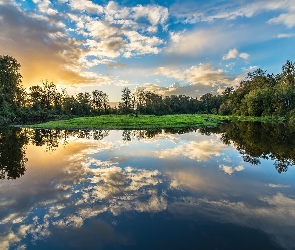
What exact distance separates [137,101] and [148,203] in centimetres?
12492

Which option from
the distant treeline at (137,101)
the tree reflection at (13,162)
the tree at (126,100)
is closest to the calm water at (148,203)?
the tree reflection at (13,162)

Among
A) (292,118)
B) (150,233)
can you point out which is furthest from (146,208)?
(292,118)

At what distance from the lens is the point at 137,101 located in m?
132

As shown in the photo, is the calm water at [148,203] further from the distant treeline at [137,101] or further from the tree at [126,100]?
the tree at [126,100]

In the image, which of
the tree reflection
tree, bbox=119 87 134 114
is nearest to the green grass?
the tree reflection

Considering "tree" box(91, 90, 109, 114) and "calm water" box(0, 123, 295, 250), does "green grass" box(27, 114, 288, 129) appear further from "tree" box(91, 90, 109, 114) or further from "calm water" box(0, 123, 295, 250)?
"tree" box(91, 90, 109, 114)

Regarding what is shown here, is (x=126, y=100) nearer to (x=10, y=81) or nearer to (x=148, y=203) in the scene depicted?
(x=10, y=81)

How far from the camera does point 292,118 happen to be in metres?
55.2

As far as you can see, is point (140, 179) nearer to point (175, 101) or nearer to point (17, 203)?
point (17, 203)

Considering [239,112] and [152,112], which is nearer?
[239,112]

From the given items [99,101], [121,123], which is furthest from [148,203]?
[99,101]

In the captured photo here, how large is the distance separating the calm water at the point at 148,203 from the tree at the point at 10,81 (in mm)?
61676

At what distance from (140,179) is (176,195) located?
2660mm

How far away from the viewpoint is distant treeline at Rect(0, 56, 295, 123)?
214 feet
